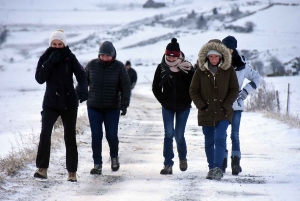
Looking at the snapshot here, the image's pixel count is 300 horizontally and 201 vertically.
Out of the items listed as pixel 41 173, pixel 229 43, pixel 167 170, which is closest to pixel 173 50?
pixel 229 43

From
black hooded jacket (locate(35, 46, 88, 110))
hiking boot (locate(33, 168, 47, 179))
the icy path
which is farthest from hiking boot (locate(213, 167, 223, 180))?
hiking boot (locate(33, 168, 47, 179))

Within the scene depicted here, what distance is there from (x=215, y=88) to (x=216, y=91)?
1.7 inches

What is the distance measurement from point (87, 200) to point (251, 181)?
8.20 feet

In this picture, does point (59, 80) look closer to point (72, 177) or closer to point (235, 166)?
point (72, 177)

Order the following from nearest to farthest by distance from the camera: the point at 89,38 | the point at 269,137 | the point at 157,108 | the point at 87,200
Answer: the point at 87,200
the point at 269,137
the point at 157,108
the point at 89,38

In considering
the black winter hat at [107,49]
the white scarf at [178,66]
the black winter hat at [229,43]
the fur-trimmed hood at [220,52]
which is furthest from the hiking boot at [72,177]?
the black winter hat at [229,43]

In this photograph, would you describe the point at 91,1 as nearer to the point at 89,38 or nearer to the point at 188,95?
the point at 89,38

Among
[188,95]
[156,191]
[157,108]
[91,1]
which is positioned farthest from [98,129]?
[91,1]

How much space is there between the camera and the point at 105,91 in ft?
33.5

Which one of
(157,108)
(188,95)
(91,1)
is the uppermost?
(91,1)

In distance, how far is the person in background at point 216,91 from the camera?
950 cm

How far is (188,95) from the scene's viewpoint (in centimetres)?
1027

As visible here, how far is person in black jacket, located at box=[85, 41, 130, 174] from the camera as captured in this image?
33.4 ft

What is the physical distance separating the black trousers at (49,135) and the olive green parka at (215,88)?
173 centimetres
